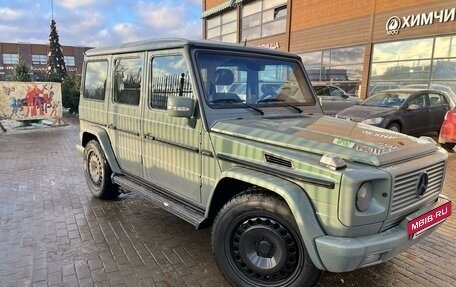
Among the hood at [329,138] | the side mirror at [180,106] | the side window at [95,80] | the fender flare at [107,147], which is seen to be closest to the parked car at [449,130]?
the hood at [329,138]

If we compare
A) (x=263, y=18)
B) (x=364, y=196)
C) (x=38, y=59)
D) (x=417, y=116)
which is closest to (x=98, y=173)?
(x=364, y=196)

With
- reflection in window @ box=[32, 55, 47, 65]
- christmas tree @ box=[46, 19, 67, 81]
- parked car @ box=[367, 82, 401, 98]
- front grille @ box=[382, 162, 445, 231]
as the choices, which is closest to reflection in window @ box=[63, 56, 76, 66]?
reflection in window @ box=[32, 55, 47, 65]

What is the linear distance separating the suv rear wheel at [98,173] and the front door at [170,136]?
42.7 inches

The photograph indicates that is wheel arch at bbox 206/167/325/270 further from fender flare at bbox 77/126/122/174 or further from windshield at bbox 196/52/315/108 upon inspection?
fender flare at bbox 77/126/122/174

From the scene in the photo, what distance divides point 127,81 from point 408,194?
3.39 meters

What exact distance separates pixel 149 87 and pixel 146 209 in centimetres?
180

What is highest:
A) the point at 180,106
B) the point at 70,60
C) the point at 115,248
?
the point at 70,60

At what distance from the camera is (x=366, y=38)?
16016 mm

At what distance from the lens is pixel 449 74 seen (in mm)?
13055

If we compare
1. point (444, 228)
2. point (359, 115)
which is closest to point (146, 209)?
point (444, 228)

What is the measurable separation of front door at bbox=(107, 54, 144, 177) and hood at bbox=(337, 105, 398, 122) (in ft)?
22.5

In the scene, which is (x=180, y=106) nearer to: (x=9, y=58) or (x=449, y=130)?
(x=449, y=130)

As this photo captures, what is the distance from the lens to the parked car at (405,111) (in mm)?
9422

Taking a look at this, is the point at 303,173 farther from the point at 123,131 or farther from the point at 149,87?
the point at 123,131
